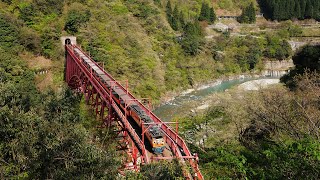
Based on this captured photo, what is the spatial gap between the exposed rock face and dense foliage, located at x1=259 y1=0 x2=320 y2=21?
63.8 feet

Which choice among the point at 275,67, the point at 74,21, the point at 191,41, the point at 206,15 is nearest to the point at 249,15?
the point at 206,15

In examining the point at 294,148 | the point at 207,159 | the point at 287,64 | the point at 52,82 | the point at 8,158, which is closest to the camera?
the point at 294,148

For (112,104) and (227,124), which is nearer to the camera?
(112,104)

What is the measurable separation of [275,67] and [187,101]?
28809 millimetres

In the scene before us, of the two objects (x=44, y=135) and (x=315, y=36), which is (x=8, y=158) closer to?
(x=44, y=135)

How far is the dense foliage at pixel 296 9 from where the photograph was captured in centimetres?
7288

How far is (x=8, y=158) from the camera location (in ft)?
51.5

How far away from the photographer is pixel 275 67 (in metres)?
59.2

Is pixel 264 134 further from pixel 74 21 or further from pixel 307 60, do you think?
pixel 74 21

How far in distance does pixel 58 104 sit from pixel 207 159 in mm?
13662

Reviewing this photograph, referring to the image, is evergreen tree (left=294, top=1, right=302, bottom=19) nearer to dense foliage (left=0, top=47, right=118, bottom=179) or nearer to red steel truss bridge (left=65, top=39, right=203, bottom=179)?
red steel truss bridge (left=65, top=39, right=203, bottom=179)

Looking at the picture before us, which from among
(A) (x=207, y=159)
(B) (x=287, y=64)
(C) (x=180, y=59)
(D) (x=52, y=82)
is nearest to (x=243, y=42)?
(B) (x=287, y=64)

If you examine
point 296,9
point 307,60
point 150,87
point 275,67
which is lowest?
point 275,67

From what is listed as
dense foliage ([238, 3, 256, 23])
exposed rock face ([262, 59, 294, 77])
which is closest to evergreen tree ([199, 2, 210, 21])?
dense foliage ([238, 3, 256, 23])
